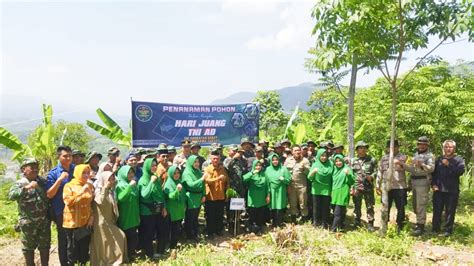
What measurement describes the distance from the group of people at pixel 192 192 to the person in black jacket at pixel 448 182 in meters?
0.02

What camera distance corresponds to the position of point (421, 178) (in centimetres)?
687

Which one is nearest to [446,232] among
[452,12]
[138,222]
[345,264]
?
[345,264]

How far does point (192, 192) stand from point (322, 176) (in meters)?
→ 2.48

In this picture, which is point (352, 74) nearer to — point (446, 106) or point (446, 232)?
point (446, 106)

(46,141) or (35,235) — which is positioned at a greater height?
(46,141)

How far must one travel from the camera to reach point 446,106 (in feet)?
34.0

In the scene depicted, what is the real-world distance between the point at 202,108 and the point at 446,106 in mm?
6770

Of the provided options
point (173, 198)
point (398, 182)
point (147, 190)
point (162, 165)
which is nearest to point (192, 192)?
point (173, 198)

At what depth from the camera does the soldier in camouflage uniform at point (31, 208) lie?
510 cm

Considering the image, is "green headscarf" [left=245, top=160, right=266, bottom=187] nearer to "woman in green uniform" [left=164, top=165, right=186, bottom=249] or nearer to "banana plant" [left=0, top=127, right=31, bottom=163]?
"woman in green uniform" [left=164, top=165, right=186, bottom=249]

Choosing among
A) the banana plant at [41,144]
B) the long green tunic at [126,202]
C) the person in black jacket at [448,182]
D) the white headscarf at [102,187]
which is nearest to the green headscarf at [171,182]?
the long green tunic at [126,202]

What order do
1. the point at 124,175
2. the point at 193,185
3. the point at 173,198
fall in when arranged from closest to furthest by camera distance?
1. the point at 124,175
2. the point at 173,198
3. the point at 193,185

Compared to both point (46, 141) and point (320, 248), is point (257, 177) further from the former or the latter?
point (46, 141)

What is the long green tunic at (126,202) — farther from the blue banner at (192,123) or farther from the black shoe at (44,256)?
the blue banner at (192,123)
